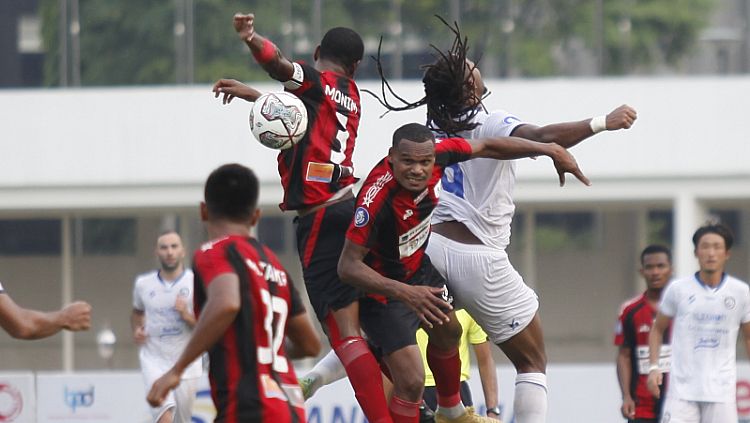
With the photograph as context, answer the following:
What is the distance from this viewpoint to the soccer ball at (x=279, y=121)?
312 inches

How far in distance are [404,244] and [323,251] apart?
2.02 ft

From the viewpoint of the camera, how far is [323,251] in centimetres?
811

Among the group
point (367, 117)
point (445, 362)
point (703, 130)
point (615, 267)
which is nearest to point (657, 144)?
point (703, 130)

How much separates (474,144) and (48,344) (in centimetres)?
2402

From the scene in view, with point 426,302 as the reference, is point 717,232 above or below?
above

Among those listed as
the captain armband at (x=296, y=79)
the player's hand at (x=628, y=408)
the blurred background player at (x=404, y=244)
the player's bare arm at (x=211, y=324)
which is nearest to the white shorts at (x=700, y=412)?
the player's hand at (x=628, y=408)

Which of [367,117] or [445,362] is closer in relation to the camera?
[445,362]

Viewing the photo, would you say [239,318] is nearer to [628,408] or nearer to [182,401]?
[628,408]

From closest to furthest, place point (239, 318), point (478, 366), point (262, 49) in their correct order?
point (239, 318)
point (262, 49)
point (478, 366)

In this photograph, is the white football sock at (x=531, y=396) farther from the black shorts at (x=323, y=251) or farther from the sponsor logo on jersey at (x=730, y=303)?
the sponsor logo on jersey at (x=730, y=303)

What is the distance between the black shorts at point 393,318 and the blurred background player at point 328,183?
0.07 metres

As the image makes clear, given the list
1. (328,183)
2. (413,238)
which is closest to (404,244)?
(413,238)

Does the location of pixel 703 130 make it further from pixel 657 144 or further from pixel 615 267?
pixel 615 267

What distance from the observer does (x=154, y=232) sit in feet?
101
